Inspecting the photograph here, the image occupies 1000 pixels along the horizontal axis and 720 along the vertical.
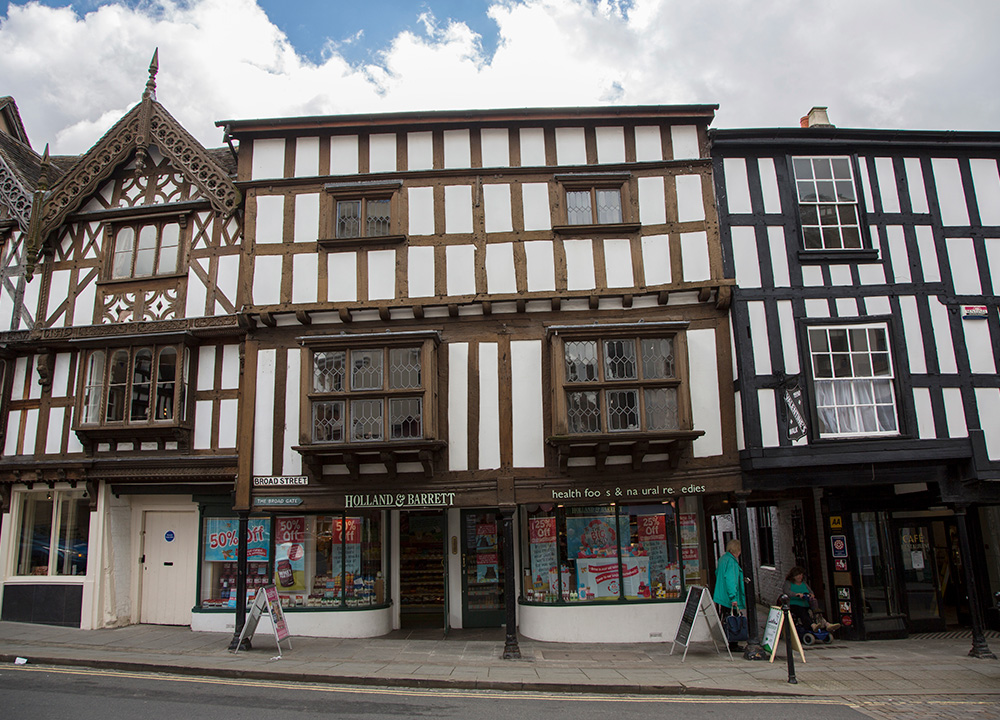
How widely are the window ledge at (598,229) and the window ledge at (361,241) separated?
295 centimetres

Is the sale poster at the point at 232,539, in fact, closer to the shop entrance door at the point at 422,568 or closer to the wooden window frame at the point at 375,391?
the shop entrance door at the point at 422,568

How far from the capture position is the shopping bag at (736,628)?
11.3m

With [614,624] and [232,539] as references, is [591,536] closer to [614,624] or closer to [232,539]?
[614,624]

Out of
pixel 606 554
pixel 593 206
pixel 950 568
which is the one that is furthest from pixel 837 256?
pixel 950 568

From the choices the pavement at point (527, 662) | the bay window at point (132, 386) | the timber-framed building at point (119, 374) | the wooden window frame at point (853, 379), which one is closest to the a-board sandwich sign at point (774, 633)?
the pavement at point (527, 662)

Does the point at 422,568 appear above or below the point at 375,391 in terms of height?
below

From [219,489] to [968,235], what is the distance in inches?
601

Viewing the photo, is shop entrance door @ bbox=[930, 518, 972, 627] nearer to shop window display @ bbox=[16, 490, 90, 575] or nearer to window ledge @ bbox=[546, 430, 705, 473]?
window ledge @ bbox=[546, 430, 705, 473]

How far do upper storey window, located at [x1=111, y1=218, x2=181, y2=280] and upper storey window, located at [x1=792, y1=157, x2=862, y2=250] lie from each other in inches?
493

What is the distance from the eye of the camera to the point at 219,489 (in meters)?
13.6

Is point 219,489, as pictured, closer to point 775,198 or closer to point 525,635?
point 525,635

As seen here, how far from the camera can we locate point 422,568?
14031 mm

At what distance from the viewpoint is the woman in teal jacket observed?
37.7 ft

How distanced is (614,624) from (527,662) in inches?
90.5
